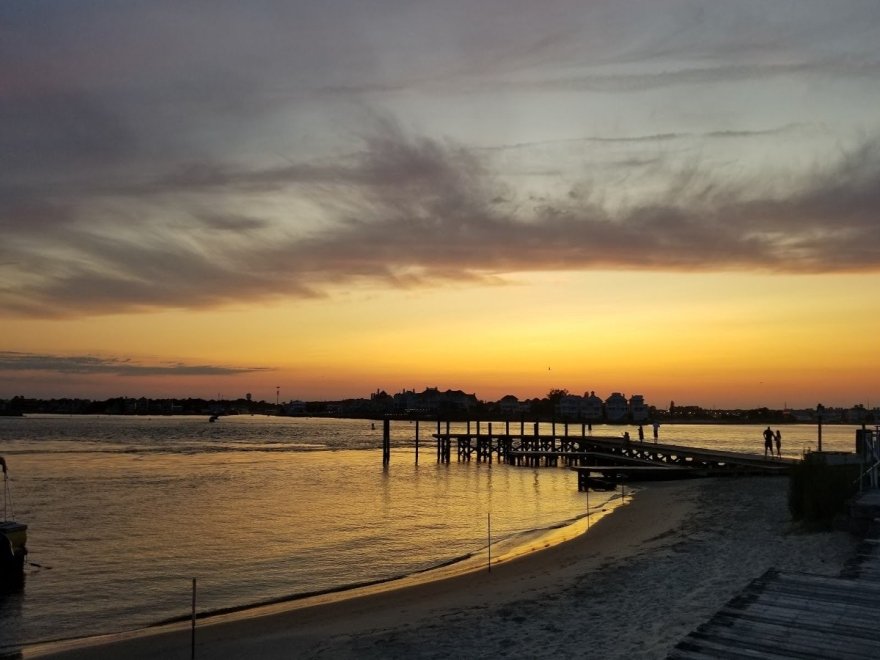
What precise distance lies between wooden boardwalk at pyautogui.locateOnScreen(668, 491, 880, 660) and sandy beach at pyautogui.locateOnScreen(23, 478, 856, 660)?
1.21 meters

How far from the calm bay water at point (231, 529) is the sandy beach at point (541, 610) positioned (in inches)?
113

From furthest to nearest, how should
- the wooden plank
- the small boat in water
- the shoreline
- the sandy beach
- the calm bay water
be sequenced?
the small boat in water, the calm bay water, the shoreline, the sandy beach, the wooden plank

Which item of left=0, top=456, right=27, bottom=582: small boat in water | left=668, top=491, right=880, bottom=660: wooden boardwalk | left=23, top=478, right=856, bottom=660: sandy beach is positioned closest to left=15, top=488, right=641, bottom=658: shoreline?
left=23, top=478, right=856, bottom=660: sandy beach

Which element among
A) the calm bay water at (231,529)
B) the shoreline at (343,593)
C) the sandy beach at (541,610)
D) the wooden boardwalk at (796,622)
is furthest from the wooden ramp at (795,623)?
the calm bay water at (231,529)

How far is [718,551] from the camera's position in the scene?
731 inches

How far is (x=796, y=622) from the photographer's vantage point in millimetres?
9695

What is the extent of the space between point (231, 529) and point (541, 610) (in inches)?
810

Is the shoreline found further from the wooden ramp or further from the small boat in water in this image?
the wooden ramp

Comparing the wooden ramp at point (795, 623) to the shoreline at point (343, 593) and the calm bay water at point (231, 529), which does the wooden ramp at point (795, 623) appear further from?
the calm bay water at point (231, 529)

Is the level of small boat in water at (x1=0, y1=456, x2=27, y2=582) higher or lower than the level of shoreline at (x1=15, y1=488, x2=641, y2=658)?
higher

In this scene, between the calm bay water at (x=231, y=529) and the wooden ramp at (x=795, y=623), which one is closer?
the wooden ramp at (x=795, y=623)

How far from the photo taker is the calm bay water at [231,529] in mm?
19281

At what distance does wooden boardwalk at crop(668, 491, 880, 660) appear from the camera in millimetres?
8820

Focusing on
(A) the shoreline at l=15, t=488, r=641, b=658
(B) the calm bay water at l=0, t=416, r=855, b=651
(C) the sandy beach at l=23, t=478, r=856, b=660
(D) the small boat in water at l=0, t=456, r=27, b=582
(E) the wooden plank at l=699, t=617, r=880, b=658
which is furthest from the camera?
(D) the small boat in water at l=0, t=456, r=27, b=582
